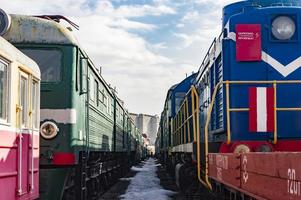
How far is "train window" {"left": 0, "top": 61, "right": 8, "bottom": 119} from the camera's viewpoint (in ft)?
15.6

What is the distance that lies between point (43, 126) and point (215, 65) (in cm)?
327

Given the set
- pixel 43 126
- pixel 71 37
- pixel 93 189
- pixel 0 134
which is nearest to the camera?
pixel 0 134

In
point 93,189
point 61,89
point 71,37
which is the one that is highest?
point 71,37

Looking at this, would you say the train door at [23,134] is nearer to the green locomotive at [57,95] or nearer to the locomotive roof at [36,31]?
the green locomotive at [57,95]

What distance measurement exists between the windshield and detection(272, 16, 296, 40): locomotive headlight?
3478mm

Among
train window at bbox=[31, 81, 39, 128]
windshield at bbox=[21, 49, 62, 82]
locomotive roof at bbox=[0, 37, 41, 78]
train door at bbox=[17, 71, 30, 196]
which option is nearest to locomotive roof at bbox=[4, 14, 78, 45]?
windshield at bbox=[21, 49, 62, 82]

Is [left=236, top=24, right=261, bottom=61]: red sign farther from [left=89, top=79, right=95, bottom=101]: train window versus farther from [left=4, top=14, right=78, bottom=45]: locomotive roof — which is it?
[left=89, top=79, right=95, bottom=101]: train window

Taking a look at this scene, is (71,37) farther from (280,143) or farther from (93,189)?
(93,189)

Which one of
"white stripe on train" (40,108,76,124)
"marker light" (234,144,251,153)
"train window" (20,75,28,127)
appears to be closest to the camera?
"train window" (20,75,28,127)

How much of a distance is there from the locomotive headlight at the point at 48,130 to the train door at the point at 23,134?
6.17ft

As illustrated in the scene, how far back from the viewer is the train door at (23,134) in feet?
17.1

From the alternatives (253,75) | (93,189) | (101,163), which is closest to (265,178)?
(253,75)

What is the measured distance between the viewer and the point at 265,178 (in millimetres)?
4105

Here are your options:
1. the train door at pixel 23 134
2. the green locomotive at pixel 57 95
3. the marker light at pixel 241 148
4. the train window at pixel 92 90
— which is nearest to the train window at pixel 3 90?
the train door at pixel 23 134
